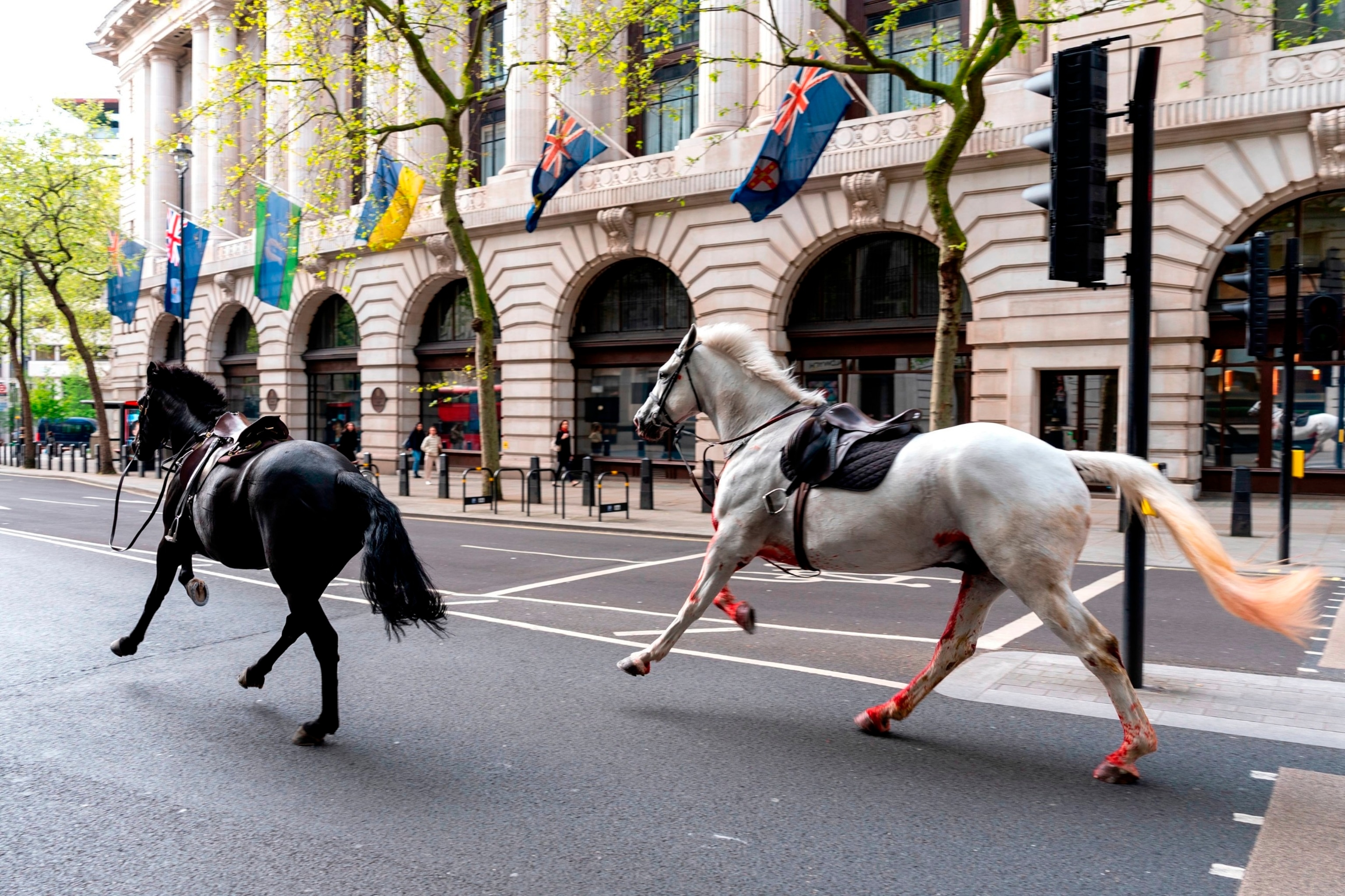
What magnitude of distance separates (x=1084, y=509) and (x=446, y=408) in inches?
1223

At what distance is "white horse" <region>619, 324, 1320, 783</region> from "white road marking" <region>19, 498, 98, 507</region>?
21.1m

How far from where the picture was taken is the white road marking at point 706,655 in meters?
6.86

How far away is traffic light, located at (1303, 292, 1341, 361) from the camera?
12.2 m

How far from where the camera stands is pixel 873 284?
981 inches

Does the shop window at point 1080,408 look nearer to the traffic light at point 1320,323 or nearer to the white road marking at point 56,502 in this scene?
the traffic light at point 1320,323

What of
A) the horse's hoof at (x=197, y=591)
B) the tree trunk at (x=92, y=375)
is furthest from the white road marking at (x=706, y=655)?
the tree trunk at (x=92, y=375)

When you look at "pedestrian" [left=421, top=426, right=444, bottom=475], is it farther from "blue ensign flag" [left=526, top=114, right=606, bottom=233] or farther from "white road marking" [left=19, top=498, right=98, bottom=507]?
"blue ensign flag" [left=526, top=114, right=606, bottom=233]

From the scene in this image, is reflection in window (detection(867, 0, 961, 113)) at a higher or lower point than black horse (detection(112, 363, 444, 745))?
higher

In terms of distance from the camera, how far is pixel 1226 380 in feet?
68.6

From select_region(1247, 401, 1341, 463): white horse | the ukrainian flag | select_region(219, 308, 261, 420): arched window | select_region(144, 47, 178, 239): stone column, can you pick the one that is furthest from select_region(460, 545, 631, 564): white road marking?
select_region(144, 47, 178, 239): stone column

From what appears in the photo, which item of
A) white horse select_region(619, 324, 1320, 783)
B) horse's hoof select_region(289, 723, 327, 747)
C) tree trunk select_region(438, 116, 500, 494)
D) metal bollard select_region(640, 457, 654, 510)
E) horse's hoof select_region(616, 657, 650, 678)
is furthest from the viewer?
tree trunk select_region(438, 116, 500, 494)

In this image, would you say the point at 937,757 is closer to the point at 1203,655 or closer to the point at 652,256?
the point at 1203,655

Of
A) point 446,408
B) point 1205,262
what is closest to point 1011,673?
point 1205,262

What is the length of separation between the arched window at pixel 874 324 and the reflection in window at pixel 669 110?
630 cm
